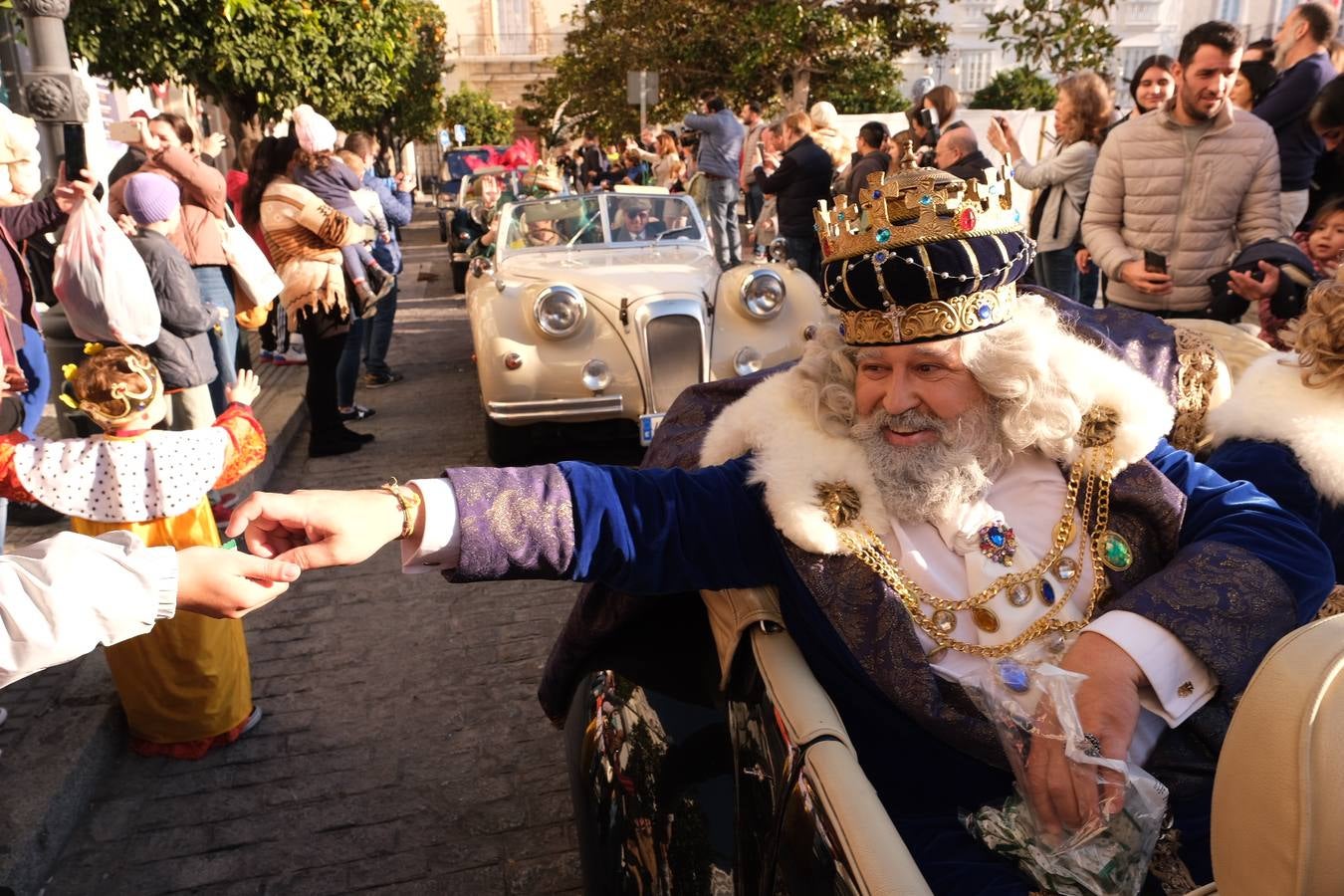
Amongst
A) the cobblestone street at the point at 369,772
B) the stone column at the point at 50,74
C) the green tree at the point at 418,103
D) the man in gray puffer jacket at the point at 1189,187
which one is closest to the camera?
the cobblestone street at the point at 369,772

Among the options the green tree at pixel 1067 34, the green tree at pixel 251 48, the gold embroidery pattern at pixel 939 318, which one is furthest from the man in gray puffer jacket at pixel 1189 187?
the green tree at pixel 1067 34

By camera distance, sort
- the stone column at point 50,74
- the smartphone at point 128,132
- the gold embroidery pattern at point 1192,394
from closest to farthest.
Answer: the gold embroidery pattern at point 1192,394 → the stone column at point 50,74 → the smartphone at point 128,132

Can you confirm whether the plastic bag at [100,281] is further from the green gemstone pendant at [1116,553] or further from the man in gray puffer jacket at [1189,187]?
the man in gray puffer jacket at [1189,187]

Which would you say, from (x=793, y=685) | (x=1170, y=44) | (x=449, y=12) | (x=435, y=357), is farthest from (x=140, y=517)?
(x=449, y=12)

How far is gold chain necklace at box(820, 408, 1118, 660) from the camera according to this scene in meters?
1.98

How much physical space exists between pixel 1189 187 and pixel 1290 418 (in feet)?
7.52

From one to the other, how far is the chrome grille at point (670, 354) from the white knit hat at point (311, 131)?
231cm

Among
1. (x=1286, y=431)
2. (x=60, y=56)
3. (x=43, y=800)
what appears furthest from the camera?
(x=60, y=56)

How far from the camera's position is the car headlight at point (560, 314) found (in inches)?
224

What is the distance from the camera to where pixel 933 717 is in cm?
187

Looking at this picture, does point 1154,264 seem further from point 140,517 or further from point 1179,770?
point 140,517

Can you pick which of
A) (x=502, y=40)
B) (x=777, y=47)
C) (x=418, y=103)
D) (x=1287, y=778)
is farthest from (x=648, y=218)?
(x=502, y=40)

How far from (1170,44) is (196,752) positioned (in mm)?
44764

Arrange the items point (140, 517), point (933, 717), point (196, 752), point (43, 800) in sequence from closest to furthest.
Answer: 1. point (933, 717)
2. point (43, 800)
3. point (140, 517)
4. point (196, 752)
